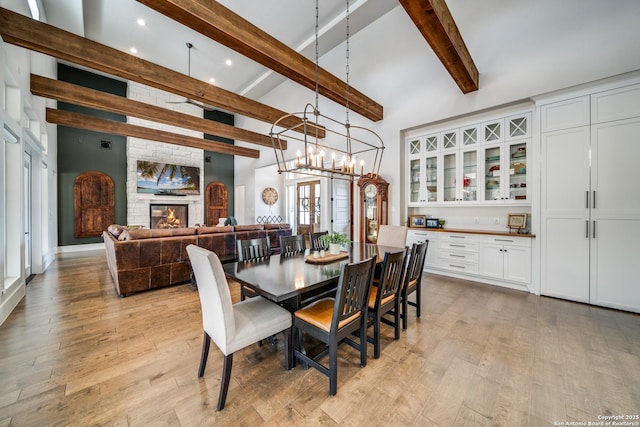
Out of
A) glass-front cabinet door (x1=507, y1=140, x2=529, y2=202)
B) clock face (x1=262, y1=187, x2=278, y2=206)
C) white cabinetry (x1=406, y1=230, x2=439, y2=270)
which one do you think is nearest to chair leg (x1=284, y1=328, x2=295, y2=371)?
white cabinetry (x1=406, y1=230, x2=439, y2=270)

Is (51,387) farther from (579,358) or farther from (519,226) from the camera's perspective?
(519,226)

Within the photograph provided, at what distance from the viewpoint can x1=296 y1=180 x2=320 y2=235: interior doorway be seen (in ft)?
25.0

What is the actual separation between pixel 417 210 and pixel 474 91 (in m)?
2.24

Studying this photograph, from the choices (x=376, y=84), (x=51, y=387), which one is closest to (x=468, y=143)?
(x=376, y=84)

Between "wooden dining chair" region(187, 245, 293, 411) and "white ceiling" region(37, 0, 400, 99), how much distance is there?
15.0ft

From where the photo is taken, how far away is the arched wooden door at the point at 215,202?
30.1ft

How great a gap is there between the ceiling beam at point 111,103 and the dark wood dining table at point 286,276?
435 cm

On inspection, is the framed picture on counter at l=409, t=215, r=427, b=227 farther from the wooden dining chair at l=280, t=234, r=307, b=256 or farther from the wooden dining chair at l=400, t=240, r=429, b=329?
the wooden dining chair at l=280, t=234, r=307, b=256

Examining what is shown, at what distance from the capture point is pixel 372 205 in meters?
5.09

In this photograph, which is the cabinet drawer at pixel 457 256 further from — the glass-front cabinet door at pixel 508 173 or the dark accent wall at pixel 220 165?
the dark accent wall at pixel 220 165

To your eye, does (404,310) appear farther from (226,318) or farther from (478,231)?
(478,231)

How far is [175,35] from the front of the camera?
4984 mm

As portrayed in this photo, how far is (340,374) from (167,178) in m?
8.25

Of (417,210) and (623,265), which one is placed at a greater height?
(417,210)
